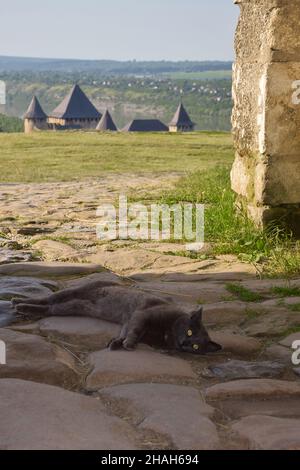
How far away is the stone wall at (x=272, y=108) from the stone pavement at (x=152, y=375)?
770mm

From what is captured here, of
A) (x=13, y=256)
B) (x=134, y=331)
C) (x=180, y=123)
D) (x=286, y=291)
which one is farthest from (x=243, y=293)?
(x=180, y=123)

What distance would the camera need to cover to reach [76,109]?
93562mm

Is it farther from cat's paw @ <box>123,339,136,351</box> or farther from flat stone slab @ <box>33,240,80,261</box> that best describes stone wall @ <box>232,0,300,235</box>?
cat's paw @ <box>123,339,136,351</box>

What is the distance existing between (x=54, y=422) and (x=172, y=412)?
1.29 feet

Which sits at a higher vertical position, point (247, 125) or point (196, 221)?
point (247, 125)

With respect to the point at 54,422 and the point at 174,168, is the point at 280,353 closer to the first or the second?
the point at 54,422

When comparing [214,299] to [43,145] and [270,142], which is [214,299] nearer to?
Result: [270,142]

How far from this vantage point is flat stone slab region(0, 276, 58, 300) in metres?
3.76

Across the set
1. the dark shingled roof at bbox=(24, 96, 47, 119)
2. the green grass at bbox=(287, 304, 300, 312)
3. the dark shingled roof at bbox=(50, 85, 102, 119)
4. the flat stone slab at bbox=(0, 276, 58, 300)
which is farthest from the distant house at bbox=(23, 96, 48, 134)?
the green grass at bbox=(287, 304, 300, 312)

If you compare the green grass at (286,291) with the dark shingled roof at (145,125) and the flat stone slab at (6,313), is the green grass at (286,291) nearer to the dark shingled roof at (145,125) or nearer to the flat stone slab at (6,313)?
the flat stone slab at (6,313)

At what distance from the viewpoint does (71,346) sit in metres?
3.02

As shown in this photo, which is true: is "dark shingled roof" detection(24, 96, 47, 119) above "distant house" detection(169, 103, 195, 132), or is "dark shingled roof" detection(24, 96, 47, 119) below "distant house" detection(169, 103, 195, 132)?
above
